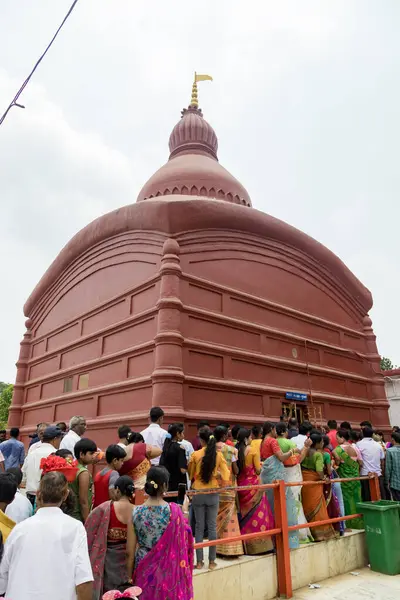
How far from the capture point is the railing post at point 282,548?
4.52 metres

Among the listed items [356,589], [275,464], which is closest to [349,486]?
[356,589]

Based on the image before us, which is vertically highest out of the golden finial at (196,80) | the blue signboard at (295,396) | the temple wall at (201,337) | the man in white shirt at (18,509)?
the golden finial at (196,80)

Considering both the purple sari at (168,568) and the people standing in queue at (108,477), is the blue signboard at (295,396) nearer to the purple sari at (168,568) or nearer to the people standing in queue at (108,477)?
the people standing in queue at (108,477)

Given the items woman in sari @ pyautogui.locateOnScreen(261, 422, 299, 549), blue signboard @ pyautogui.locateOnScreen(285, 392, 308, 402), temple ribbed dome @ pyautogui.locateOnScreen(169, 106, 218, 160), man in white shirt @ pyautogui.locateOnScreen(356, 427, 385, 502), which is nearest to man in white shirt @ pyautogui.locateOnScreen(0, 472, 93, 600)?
woman in sari @ pyautogui.locateOnScreen(261, 422, 299, 549)

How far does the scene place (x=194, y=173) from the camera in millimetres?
13914

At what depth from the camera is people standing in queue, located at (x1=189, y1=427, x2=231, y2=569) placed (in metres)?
4.30

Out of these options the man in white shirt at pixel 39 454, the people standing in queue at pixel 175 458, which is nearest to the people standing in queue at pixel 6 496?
the man in white shirt at pixel 39 454

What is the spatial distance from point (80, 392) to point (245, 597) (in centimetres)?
751

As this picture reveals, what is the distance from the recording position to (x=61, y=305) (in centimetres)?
1362

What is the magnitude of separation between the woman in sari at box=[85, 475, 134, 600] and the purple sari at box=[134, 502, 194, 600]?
107 millimetres

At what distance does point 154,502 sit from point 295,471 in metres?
3.10

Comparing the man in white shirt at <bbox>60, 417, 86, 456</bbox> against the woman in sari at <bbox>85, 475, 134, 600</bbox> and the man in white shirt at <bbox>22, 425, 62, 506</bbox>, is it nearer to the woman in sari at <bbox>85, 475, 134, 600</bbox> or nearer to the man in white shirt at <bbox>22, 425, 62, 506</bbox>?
the man in white shirt at <bbox>22, 425, 62, 506</bbox>

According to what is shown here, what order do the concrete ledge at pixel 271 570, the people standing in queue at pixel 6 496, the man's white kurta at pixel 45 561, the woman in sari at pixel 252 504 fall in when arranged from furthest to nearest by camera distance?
the woman in sari at pixel 252 504 < the concrete ledge at pixel 271 570 < the people standing in queue at pixel 6 496 < the man's white kurta at pixel 45 561

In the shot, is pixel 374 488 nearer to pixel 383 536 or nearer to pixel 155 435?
pixel 383 536
